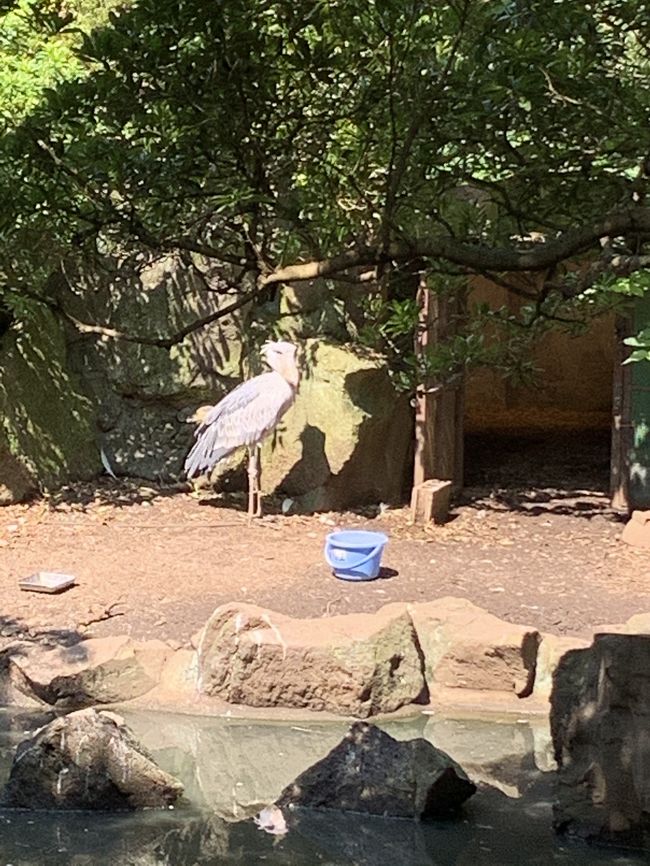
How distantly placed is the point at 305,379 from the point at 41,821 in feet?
14.9

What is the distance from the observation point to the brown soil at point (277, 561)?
6059 mm

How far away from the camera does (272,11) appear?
253 centimetres

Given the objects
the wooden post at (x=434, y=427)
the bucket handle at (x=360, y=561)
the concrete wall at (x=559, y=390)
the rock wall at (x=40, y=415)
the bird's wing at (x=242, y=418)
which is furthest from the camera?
the concrete wall at (x=559, y=390)

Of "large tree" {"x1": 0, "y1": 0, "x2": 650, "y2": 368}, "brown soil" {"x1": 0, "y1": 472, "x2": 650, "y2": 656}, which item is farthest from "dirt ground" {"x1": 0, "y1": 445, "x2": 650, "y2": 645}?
"large tree" {"x1": 0, "y1": 0, "x2": 650, "y2": 368}

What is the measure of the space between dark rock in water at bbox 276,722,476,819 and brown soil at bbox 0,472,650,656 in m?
1.61

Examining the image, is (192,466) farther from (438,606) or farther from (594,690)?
(594,690)

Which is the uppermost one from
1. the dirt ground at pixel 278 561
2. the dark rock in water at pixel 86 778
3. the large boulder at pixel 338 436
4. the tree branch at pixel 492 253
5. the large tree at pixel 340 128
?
the large tree at pixel 340 128

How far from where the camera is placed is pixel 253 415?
25.4 ft

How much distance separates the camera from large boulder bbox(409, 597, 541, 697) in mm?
5320

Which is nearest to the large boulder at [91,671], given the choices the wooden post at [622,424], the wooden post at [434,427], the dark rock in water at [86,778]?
the dark rock in water at [86,778]

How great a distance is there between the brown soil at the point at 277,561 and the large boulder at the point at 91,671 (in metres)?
0.29

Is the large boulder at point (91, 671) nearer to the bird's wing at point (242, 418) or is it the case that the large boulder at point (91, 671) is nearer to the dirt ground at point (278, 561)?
the dirt ground at point (278, 561)

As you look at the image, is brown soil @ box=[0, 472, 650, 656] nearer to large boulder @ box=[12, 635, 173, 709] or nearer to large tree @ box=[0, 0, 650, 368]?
large boulder @ box=[12, 635, 173, 709]

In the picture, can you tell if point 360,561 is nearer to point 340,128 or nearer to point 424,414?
point 424,414
